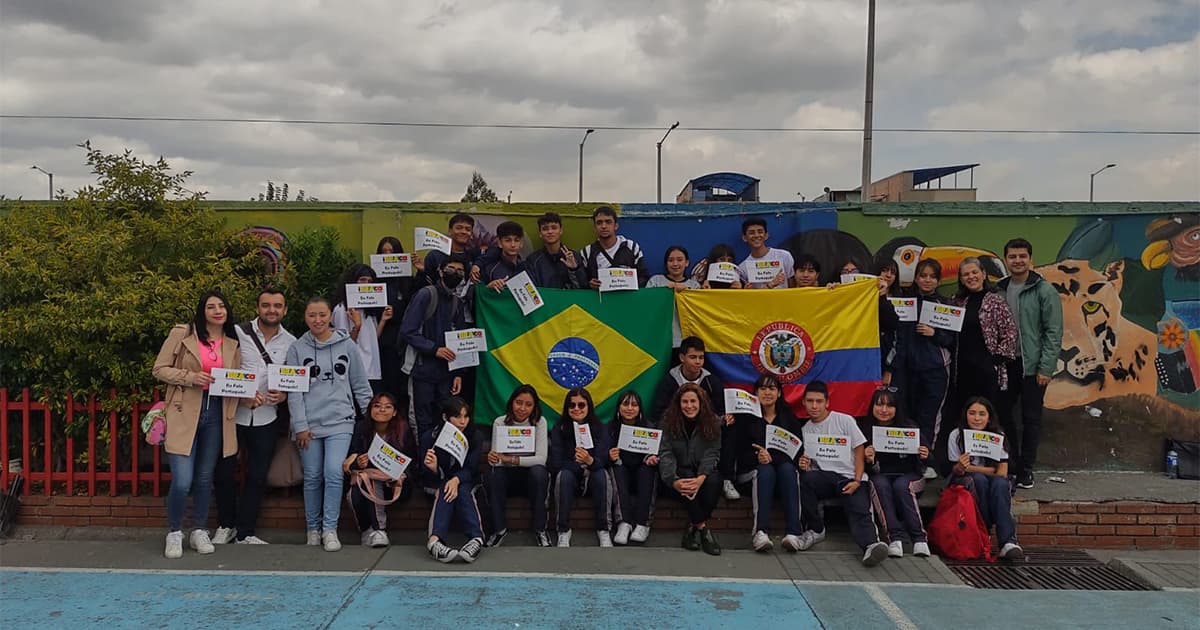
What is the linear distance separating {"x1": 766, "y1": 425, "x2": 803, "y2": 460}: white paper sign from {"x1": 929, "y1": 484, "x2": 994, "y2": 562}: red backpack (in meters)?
1.14

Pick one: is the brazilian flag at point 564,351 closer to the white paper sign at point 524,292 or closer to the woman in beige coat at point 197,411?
the white paper sign at point 524,292

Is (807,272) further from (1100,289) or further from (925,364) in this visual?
(1100,289)

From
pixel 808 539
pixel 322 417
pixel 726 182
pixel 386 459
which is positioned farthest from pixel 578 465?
pixel 726 182

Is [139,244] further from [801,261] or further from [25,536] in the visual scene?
[801,261]

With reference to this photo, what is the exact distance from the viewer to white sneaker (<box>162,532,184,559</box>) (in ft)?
18.3

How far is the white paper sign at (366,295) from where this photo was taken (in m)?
6.54

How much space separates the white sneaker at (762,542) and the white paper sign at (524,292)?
2476 millimetres

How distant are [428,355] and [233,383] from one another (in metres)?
1.42

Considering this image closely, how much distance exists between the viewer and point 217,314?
5.73 meters

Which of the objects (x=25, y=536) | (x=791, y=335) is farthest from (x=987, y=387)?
(x=25, y=536)

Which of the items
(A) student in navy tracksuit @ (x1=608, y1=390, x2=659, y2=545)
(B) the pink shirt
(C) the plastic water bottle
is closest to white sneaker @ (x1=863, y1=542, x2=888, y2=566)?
(A) student in navy tracksuit @ (x1=608, y1=390, x2=659, y2=545)

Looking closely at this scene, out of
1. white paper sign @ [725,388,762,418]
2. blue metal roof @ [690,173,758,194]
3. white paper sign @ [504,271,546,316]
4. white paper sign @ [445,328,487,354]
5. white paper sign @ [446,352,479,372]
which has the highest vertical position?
blue metal roof @ [690,173,758,194]

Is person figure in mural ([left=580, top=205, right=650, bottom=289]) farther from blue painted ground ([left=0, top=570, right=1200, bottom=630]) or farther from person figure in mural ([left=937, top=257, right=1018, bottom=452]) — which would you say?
blue painted ground ([left=0, top=570, right=1200, bottom=630])

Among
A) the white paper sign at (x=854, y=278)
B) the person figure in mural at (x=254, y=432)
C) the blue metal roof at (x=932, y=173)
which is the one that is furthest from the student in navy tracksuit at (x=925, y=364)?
the blue metal roof at (x=932, y=173)
